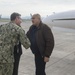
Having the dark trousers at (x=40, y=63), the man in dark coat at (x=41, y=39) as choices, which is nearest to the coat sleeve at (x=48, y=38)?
the man in dark coat at (x=41, y=39)

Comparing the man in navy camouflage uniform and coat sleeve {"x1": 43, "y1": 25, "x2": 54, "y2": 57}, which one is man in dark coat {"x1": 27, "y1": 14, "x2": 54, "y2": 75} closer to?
coat sleeve {"x1": 43, "y1": 25, "x2": 54, "y2": 57}

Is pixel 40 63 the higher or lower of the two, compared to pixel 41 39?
lower

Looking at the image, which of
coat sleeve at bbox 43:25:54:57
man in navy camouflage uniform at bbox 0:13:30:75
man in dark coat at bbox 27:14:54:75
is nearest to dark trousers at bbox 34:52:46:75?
man in dark coat at bbox 27:14:54:75

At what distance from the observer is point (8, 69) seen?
4.84 meters

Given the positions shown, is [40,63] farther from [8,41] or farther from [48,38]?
[8,41]

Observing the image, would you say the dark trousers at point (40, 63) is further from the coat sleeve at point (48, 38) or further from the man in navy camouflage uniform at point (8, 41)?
the man in navy camouflage uniform at point (8, 41)

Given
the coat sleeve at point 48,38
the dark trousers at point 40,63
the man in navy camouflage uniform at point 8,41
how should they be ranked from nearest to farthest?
the man in navy camouflage uniform at point 8,41
the coat sleeve at point 48,38
the dark trousers at point 40,63

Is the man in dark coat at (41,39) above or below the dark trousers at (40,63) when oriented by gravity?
above

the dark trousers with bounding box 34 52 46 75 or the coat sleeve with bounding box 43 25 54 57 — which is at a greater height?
the coat sleeve with bounding box 43 25 54 57

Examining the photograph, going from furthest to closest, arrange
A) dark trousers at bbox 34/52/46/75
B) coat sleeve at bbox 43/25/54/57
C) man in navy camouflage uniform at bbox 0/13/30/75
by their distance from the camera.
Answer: dark trousers at bbox 34/52/46/75
coat sleeve at bbox 43/25/54/57
man in navy camouflage uniform at bbox 0/13/30/75

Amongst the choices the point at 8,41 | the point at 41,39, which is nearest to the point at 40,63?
the point at 41,39

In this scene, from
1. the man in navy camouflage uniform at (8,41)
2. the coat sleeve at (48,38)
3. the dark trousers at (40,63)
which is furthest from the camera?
the dark trousers at (40,63)

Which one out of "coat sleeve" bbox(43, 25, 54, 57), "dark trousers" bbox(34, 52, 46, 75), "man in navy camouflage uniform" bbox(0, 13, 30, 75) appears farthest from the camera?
"dark trousers" bbox(34, 52, 46, 75)

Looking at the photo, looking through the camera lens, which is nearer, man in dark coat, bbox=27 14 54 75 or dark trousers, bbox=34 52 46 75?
man in dark coat, bbox=27 14 54 75
